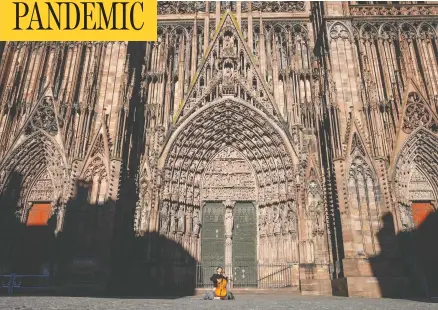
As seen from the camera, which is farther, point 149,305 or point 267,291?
point 267,291

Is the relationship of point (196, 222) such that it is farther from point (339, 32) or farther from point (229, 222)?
point (339, 32)

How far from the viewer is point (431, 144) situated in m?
15.2

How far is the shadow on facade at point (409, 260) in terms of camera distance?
11.6 m

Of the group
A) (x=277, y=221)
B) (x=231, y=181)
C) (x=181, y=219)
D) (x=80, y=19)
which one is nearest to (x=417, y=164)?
(x=277, y=221)

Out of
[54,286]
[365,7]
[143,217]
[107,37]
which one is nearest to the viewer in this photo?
[54,286]

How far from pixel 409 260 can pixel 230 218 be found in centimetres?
753

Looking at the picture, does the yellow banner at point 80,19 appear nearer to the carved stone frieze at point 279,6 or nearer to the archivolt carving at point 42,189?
the archivolt carving at point 42,189

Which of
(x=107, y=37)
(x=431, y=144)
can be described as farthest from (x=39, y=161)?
(x=431, y=144)

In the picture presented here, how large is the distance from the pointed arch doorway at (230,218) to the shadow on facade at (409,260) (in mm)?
5878

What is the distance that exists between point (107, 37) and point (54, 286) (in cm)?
910

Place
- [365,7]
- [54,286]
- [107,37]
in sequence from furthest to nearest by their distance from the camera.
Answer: [365,7]
[107,37]
[54,286]

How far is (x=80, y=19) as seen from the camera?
1380 centimetres

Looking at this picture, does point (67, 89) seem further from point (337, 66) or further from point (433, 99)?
point (433, 99)

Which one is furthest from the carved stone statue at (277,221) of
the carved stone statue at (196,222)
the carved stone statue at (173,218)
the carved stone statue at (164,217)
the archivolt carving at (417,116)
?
the archivolt carving at (417,116)
